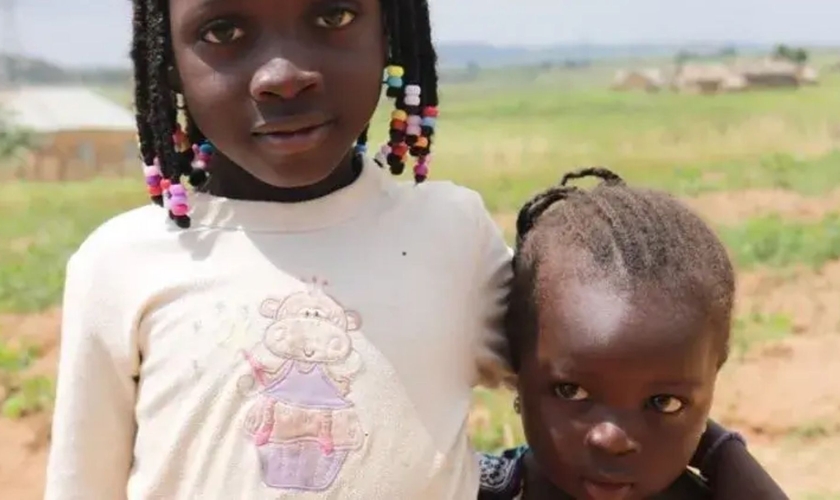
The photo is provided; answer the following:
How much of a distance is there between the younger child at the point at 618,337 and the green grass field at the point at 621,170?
0.35 m

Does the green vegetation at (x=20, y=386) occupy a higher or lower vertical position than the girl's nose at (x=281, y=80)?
lower

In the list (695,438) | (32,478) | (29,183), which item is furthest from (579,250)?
(29,183)

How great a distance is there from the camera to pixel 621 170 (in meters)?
11.2

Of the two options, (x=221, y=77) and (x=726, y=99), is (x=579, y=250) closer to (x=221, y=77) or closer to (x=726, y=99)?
(x=221, y=77)

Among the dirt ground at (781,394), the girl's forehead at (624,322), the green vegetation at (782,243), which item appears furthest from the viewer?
the green vegetation at (782,243)

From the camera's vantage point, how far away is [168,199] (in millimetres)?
1596

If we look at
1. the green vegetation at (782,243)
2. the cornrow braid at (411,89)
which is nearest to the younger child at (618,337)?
the cornrow braid at (411,89)

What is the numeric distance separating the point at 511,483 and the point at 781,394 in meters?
3.58

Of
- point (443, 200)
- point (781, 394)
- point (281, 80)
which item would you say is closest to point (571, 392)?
point (443, 200)

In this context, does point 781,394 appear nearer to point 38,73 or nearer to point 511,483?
point 511,483

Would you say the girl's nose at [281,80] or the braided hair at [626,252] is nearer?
the girl's nose at [281,80]

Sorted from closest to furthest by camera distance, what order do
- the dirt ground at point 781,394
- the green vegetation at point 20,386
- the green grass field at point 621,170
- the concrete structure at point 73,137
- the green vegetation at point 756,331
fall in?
1. the dirt ground at point 781,394
2. the green vegetation at point 20,386
3. the green vegetation at point 756,331
4. the green grass field at point 621,170
5. the concrete structure at point 73,137

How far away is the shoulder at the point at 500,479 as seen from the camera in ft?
5.92

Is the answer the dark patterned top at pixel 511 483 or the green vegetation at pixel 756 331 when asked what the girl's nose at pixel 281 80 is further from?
→ the green vegetation at pixel 756 331
